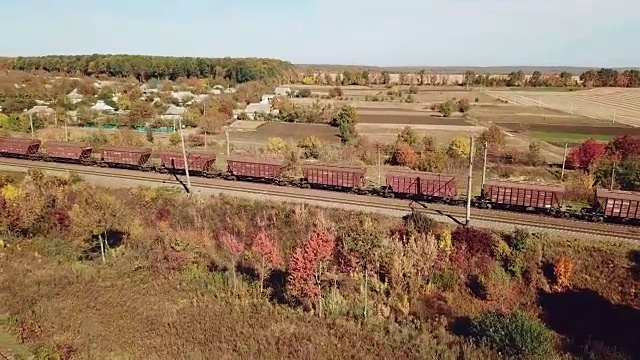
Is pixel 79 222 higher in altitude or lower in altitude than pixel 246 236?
higher

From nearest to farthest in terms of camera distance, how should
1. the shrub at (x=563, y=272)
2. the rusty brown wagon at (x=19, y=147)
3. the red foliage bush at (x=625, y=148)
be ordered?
the shrub at (x=563, y=272) < the red foliage bush at (x=625, y=148) < the rusty brown wagon at (x=19, y=147)

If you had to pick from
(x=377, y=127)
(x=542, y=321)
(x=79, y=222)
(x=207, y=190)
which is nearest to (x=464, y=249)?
(x=542, y=321)

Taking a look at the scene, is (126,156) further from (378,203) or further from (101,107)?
(101,107)

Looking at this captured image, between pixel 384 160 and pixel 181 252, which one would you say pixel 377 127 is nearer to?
pixel 384 160

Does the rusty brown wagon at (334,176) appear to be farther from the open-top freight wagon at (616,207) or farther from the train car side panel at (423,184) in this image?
the open-top freight wagon at (616,207)

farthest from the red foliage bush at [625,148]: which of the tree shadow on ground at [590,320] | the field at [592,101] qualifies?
the field at [592,101]

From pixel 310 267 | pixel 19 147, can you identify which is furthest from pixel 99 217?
pixel 19 147
